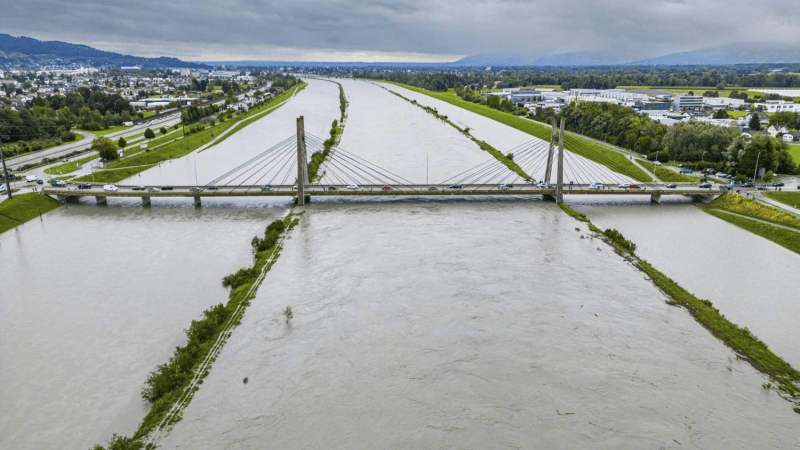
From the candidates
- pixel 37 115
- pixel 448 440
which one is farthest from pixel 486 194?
pixel 37 115

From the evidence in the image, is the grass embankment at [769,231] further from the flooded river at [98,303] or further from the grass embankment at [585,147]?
the flooded river at [98,303]

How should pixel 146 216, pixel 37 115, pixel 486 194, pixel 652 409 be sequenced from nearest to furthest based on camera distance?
pixel 652 409 < pixel 146 216 < pixel 486 194 < pixel 37 115

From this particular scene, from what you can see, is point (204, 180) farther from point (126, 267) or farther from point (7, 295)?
point (7, 295)

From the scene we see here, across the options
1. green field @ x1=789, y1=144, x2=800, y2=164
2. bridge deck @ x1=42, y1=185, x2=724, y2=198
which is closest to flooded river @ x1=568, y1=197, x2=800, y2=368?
bridge deck @ x1=42, y1=185, x2=724, y2=198

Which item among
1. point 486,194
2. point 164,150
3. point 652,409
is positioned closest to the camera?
point 652,409

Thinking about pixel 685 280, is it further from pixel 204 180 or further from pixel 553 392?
pixel 204 180

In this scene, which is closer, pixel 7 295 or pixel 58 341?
pixel 58 341

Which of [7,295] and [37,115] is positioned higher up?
[37,115]
